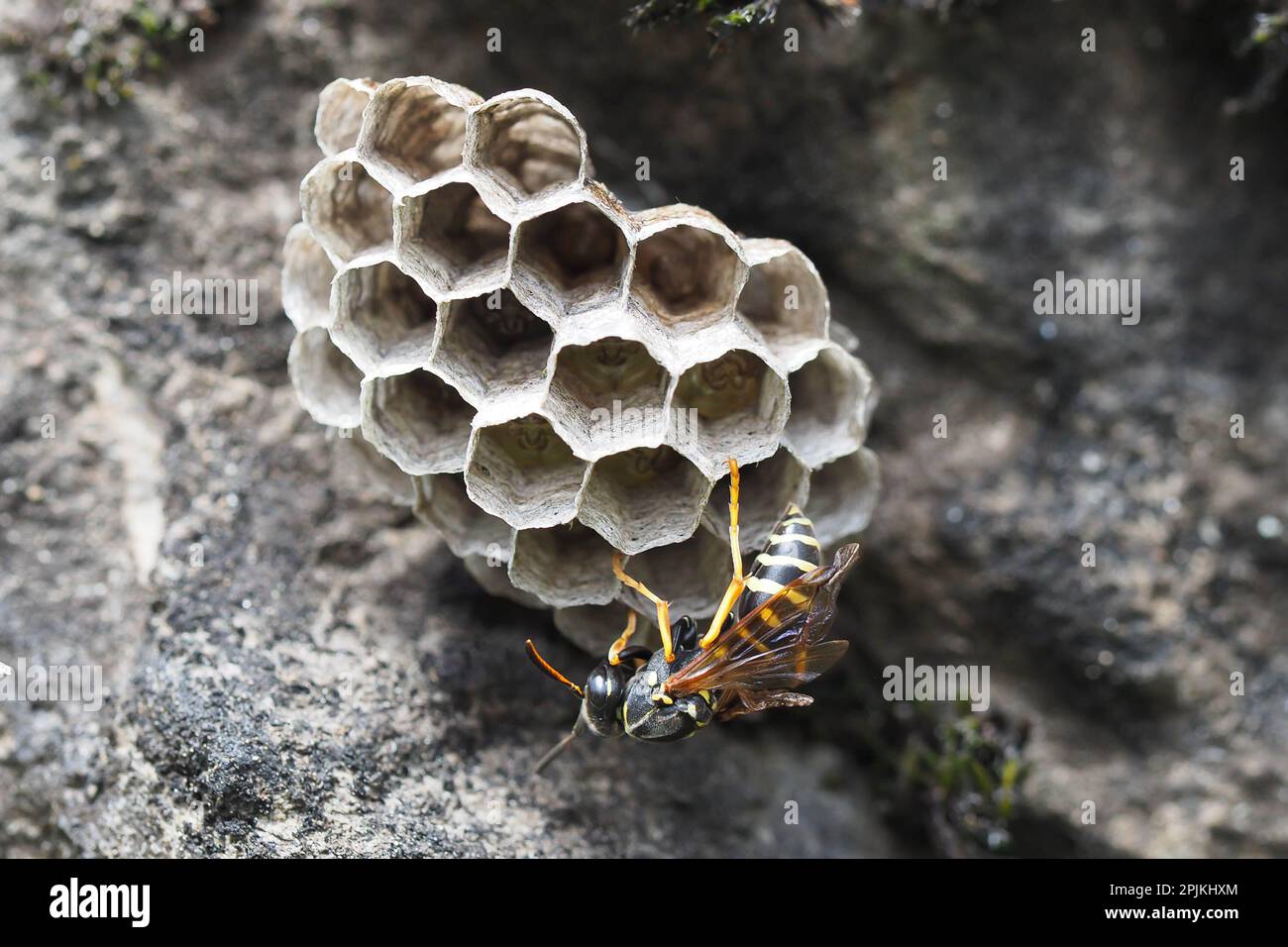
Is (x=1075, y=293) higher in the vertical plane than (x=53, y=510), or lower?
higher

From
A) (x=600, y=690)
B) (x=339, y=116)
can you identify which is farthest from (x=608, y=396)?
(x=339, y=116)

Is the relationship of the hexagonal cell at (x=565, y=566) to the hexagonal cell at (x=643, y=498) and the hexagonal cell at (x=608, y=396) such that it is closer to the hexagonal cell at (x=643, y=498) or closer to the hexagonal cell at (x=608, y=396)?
the hexagonal cell at (x=643, y=498)

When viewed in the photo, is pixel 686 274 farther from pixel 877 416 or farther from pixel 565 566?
pixel 877 416

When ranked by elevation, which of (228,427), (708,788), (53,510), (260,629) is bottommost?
(708,788)

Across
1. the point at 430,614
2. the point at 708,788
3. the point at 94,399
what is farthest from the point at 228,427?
the point at 708,788

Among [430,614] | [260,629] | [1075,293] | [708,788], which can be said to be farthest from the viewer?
[1075,293]

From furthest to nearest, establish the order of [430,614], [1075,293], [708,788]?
[1075,293] → [708,788] → [430,614]

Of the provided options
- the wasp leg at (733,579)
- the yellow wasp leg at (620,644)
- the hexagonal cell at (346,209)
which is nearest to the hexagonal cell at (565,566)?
the yellow wasp leg at (620,644)
